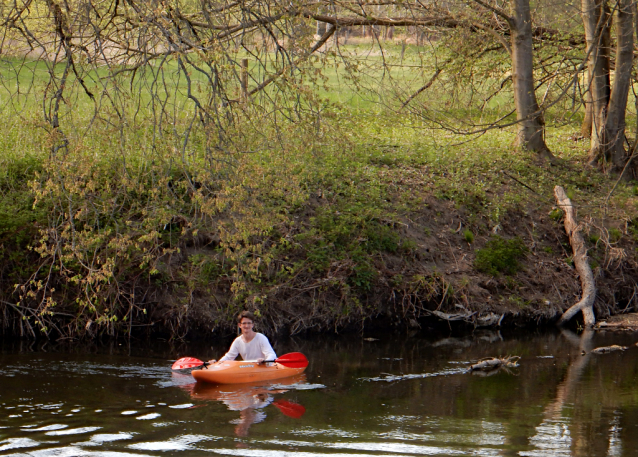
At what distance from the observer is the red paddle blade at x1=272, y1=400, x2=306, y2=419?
7996mm

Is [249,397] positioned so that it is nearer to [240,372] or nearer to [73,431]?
[240,372]

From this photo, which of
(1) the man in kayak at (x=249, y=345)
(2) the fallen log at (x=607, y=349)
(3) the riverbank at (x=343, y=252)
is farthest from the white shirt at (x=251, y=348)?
(2) the fallen log at (x=607, y=349)

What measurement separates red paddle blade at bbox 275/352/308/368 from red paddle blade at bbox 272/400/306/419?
47.8 inches

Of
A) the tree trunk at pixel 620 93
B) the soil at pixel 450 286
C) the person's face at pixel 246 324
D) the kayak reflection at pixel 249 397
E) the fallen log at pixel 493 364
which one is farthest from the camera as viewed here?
the tree trunk at pixel 620 93

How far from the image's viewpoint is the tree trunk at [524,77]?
1731 cm

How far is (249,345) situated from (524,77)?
35.8 feet

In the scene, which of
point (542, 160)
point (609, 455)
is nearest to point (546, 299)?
point (542, 160)

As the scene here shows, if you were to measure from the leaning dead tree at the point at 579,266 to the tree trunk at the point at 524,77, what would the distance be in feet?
7.82

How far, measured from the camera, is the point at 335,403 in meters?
8.49

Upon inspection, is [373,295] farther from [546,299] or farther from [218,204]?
[218,204]

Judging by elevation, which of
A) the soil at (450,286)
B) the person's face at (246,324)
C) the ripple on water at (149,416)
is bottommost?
the ripple on water at (149,416)

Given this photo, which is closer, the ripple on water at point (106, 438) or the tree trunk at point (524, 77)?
the ripple on water at point (106, 438)

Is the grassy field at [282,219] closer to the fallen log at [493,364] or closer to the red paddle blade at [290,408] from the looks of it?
the red paddle blade at [290,408]

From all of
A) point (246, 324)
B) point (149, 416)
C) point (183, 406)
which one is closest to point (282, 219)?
point (246, 324)
